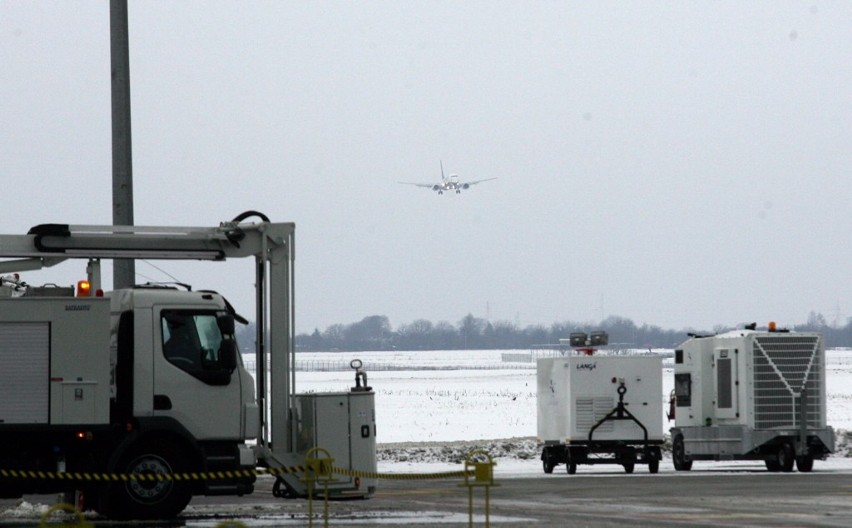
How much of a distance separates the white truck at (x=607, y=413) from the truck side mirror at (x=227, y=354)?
12.9 meters

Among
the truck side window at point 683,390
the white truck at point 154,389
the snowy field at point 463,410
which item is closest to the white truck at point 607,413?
the snowy field at point 463,410

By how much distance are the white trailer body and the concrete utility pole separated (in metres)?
11.3

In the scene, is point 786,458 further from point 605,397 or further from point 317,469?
point 317,469

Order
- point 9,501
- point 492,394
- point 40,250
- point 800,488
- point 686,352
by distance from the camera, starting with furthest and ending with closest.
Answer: point 492,394 < point 686,352 < point 800,488 < point 9,501 < point 40,250

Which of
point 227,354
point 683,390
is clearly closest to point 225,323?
point 227,354

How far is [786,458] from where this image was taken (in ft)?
98.0

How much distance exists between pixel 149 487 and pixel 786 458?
16.0 metres

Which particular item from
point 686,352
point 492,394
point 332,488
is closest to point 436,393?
point 492,394

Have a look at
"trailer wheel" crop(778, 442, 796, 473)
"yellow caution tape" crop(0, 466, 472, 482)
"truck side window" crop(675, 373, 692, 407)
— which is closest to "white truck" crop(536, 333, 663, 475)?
"truck side window" crop(675, 373, 692, 407)

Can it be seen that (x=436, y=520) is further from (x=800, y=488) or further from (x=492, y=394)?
(x=492, y=394)

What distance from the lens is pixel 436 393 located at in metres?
77.3

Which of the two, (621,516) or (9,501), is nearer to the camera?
(621,516)

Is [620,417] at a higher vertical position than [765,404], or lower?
lower

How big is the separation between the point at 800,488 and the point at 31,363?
12685mm
